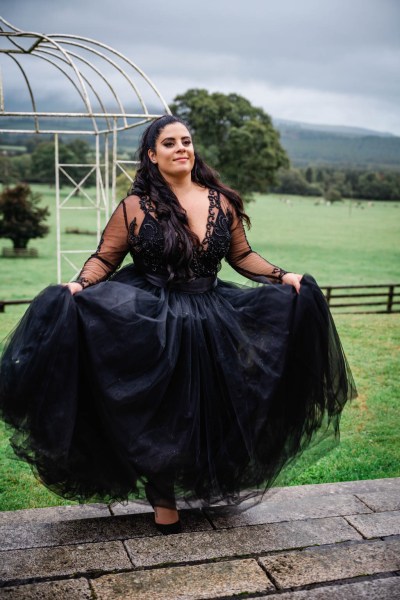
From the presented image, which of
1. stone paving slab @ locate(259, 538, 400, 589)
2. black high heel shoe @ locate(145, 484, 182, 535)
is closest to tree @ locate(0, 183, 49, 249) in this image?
black high heel shoe @ locate(145, 484, 182, 535)

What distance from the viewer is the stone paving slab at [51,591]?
245 centimetres

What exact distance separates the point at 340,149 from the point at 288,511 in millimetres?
165650

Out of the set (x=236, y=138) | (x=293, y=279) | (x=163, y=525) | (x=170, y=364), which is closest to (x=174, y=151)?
(x=293, y=279)

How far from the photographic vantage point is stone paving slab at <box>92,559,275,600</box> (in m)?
2.49

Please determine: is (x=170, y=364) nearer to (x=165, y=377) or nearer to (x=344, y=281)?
(x=165, y=377)

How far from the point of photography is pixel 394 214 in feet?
210

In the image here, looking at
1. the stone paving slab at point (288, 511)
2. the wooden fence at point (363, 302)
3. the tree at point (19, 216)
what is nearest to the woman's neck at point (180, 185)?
the stone paving slab at point (288, 511)

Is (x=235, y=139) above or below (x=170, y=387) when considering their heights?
above

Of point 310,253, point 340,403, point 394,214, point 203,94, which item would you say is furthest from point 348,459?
point 394,214

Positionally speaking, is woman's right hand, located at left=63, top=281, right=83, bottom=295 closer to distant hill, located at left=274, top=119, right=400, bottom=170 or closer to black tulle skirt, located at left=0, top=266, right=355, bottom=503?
black tulle skirt, located at left=0, top=266, right=355, bottom=503

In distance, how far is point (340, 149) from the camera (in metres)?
161

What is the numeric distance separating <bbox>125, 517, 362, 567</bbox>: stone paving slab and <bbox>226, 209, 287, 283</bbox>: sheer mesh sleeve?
1.24 metres

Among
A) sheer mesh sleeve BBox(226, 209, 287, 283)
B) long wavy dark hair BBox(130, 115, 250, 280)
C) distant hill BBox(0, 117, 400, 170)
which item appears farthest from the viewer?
distant hill BBox(0, 117, 400, 170)

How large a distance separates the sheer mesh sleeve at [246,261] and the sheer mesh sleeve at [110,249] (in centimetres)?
60
